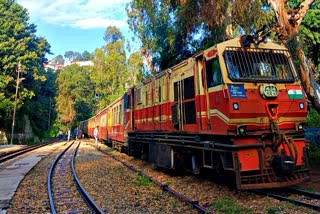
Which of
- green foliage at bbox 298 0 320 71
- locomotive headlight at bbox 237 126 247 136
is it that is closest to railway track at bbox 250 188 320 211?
locomotive headlight at bbox 237 126 247 136

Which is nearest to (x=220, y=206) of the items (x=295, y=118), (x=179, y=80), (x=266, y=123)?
(x=266, y=123)

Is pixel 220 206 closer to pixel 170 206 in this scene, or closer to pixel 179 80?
pixel 170 206

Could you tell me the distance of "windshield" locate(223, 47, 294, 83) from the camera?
7586 mm

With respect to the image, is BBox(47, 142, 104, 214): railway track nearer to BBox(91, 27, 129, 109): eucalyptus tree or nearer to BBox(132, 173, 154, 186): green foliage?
BBox(132, 173, 154, 186): green foliage

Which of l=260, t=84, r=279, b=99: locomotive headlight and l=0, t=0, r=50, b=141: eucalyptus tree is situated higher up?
l=0, t=0, r=50, b=141: eucalyptus tree

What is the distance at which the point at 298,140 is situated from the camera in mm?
7582

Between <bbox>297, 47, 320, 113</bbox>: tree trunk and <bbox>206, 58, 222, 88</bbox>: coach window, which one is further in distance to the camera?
<bbox>297, 47, 320, 113</bbox>: tree trunk

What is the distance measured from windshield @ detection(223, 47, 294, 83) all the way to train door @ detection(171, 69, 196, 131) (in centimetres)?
172

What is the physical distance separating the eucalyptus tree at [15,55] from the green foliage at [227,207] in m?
34.0

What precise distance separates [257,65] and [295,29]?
4.24 meters

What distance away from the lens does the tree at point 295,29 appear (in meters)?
10.9

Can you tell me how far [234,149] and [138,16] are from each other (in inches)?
839

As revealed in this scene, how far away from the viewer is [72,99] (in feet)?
246

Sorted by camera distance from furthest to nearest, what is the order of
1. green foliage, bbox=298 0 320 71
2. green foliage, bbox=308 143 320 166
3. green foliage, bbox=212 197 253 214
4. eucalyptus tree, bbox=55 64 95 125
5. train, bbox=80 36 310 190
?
eucalyptus tree, bbox=55 64 95 125
green foliage, bbox=298 0 320 71
green foliage, bbox=308 143 320 166
train, bbox=80 36 310 190
green foliage, bbox=212 197 253 214
